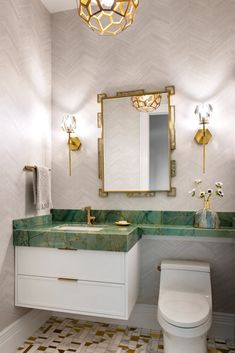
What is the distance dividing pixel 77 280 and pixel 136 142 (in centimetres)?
127

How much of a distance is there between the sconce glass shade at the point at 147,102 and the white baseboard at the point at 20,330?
203 centimetres

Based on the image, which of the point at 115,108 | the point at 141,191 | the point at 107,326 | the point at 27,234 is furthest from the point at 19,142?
the point at 107,326

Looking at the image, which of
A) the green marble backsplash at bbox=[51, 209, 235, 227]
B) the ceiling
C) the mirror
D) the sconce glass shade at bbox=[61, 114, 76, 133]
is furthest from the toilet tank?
the ceiling

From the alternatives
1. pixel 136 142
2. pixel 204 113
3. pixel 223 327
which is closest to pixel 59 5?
pixel 136 142

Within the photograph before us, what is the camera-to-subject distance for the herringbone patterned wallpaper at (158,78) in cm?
239

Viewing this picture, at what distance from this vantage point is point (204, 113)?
7.59 feet

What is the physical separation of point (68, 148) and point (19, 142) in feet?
1.89

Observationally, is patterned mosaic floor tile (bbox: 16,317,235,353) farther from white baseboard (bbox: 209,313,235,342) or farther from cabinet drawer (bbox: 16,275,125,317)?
cabinet drawer (bbox: 16,275,125,317)

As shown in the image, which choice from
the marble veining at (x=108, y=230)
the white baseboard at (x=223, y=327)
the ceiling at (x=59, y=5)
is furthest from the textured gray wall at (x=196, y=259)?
the ceiling at (x=59, y=5)

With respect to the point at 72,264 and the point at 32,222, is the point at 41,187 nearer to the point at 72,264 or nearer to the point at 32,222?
the point at 32,222

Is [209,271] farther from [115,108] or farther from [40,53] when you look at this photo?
[40,53]

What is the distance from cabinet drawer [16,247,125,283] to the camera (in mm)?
2004

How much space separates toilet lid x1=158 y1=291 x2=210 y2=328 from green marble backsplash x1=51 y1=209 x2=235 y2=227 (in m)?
0.61

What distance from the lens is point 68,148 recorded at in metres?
2.78
